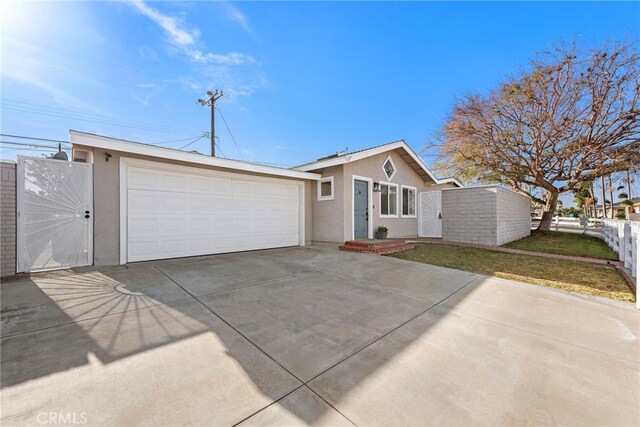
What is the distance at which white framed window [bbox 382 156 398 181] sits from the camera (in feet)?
35.1

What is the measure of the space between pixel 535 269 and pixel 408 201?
6.40 m

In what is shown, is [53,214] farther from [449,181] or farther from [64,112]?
[449,181]

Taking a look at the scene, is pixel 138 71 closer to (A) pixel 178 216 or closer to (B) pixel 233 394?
(A) pixel 178 216

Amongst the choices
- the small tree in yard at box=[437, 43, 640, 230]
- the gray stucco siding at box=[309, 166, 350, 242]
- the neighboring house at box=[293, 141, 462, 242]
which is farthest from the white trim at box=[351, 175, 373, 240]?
the small tree in yard at box=[437, 43, 640, 230]

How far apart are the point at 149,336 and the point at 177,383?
39.0 inches

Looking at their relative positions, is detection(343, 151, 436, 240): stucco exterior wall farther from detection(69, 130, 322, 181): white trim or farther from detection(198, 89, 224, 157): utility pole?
detection(198, 89, 224, 157): utility pole

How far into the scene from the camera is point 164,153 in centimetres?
622

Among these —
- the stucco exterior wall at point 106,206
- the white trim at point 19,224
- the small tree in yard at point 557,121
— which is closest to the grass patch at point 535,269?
the small tree in yard at point 557,121

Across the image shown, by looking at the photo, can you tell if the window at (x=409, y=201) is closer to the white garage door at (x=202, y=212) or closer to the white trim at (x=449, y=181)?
the white trim at (x=449, y=181)

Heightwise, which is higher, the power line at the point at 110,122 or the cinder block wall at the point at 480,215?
the power line at the point at 110,122

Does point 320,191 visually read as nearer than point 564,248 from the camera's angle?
No

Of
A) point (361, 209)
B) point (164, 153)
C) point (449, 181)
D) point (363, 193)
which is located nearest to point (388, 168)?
point (363, 193)

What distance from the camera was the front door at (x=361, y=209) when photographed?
9406mm

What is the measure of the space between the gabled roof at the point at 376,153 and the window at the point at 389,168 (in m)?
0.52
